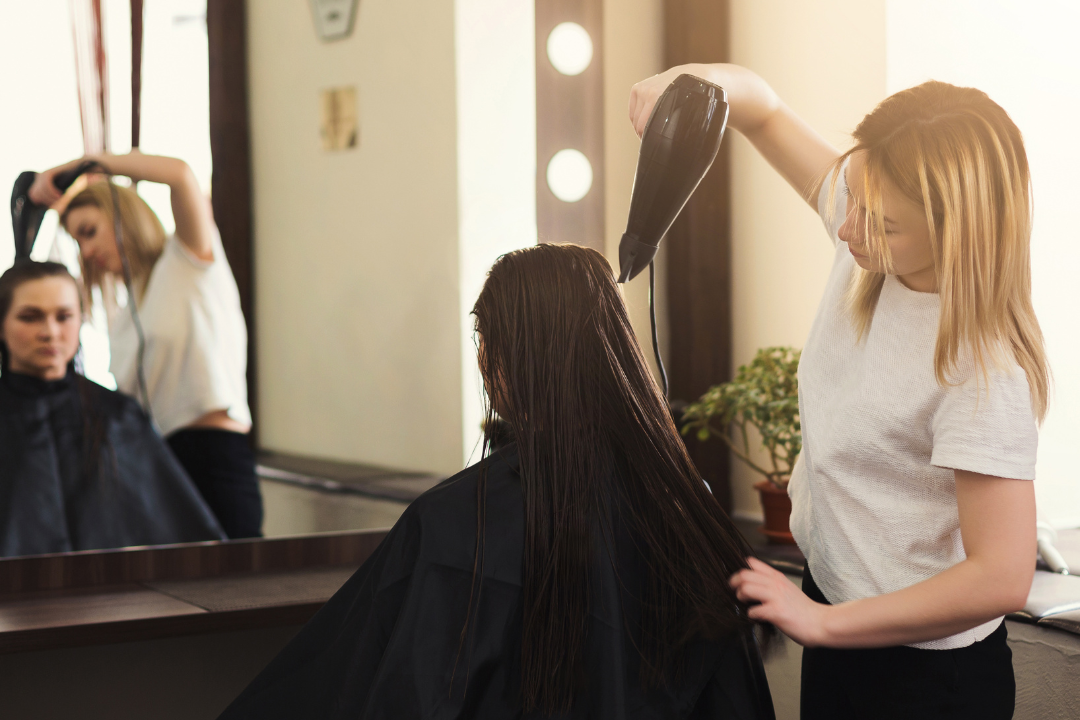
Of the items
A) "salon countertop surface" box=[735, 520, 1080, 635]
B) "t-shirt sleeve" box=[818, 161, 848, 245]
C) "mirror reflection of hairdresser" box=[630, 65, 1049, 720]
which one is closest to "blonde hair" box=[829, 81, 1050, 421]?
"mirror reflection of hairdresser" box=[630, 65, 1049, 720]

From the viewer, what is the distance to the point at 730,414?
2.13 meters

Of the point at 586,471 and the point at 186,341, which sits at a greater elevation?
the point at 186,341

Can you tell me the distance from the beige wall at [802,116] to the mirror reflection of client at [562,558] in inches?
49.5

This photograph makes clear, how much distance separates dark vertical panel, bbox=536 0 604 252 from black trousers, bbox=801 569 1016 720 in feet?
4.34

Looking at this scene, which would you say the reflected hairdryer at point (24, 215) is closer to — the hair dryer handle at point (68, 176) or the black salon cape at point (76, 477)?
the hair dryer handle at point (68, 176)

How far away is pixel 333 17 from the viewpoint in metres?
1.88

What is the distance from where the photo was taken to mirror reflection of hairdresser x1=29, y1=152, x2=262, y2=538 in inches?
66.4

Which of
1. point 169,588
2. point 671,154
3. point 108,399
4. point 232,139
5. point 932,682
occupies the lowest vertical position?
point 169,588

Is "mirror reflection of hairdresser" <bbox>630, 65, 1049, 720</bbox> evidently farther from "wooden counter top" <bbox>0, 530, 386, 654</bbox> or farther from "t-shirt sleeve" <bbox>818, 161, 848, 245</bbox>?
"wooden counter top" <bbox>0, 530, 386, 654</bbox>

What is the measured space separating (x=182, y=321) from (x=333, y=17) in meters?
0.69

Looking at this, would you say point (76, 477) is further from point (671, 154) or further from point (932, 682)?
point (932, 682)

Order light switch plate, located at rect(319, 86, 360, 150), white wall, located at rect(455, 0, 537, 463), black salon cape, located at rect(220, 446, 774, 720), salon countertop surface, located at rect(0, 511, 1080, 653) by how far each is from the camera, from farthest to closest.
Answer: white wall, located at rect(455, 0, 537, 463), light switch plate, located at rect(319, 86, 360, 150), salon countertop surface, located at rect(0, 511, 1080, 653), black salon cape, located at rect(220, 446, 774, 720)

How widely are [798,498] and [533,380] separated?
0.37 metres

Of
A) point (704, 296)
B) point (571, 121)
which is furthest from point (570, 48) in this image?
point (704, 296)
